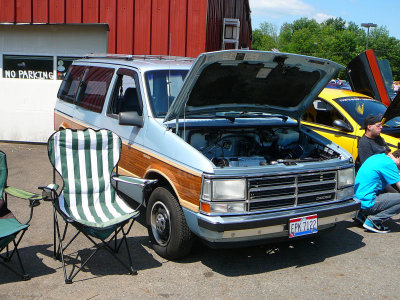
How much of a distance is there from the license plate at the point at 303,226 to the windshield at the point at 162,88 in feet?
6.17

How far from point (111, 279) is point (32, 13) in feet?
31.1

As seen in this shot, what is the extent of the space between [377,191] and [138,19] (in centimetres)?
758

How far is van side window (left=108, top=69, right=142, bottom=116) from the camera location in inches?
238

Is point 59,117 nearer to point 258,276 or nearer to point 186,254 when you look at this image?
point 186,254

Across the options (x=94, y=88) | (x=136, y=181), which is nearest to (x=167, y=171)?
(x=136, y=181)

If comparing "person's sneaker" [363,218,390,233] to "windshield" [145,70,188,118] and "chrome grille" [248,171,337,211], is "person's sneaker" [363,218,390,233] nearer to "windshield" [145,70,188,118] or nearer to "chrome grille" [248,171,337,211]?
"chrome grille" [248,171,337,211]

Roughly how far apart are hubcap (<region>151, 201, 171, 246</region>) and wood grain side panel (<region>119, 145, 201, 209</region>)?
328 mm

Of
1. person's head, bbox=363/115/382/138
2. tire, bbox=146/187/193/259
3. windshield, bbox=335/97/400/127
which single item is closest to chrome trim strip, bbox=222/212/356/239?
tire, bbox=146/187/193/259

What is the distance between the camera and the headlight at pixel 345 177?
16.4 feet

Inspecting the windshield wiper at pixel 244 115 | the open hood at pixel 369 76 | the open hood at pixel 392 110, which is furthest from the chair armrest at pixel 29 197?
the open hood at pixel 369 76

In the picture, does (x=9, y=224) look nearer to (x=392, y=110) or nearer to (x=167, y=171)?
(x=167, y=171)

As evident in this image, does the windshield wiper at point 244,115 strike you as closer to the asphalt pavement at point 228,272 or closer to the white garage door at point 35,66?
the asphalt pavement at point 228,272

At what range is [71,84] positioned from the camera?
24.8 ft

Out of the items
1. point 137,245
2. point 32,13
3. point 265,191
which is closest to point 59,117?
point 137,245
